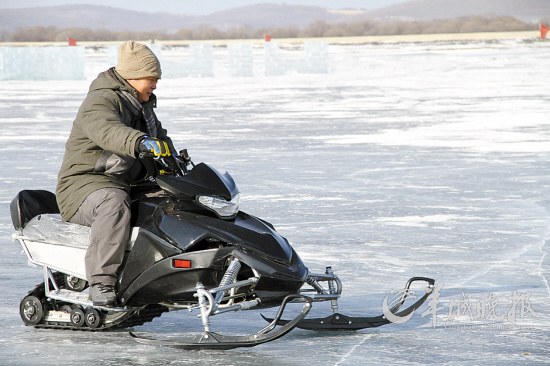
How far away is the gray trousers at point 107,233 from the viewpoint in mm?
4871

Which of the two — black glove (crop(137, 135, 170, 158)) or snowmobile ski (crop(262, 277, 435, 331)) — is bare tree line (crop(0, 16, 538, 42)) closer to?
snowmobile ski (crop(262, 277, 435, 331))

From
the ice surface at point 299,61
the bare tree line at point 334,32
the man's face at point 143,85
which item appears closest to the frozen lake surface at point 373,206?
the man's face at point 143,85

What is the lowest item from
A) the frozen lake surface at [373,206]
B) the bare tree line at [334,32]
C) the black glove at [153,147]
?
the bare tree line at [334,32]

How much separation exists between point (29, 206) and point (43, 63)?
27.9 meters

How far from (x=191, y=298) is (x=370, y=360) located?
81cm

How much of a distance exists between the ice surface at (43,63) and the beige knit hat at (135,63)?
27.7 m

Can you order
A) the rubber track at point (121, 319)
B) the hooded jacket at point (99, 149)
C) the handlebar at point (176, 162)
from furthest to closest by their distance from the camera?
1. the rubber track at point (121, 319)
2. the hooded jacket at point (99, 149)
3. the handlebar at point (176, 162)

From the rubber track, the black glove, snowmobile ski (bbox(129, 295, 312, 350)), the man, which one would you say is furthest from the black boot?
the black glove

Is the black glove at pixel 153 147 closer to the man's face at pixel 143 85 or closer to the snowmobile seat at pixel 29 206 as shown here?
the man's face at pixel 143 85

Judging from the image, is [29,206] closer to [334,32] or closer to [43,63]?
[43,63]

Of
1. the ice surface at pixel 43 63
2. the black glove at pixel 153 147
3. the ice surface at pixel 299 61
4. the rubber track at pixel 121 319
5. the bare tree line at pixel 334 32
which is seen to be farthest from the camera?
the bare tree line at pixel 334 32

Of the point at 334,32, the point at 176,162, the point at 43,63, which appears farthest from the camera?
the point at 334,32

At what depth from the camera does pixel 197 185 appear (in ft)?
15.6

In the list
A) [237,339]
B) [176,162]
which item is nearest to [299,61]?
[176,162]
